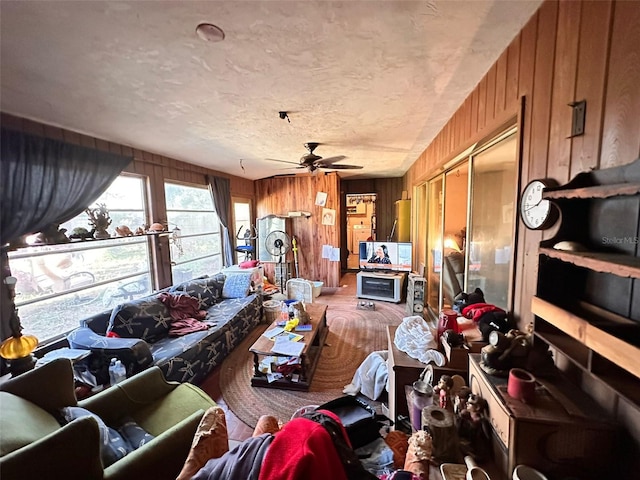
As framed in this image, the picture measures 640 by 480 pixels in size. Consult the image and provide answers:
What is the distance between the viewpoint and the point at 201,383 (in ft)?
8.29

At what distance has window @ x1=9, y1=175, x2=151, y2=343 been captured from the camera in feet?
7.36

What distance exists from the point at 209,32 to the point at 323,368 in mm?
2796

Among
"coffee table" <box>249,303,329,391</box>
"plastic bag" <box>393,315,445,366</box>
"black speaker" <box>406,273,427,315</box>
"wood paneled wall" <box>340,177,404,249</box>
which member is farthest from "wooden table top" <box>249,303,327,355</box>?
"wood paneled wall" <box>340,177,404,249</box>

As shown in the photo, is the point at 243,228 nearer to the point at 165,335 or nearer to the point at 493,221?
the point at 165,335

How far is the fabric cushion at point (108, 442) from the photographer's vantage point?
1.20 m

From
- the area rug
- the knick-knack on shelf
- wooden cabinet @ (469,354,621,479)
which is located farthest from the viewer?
the knick-knack on shelf

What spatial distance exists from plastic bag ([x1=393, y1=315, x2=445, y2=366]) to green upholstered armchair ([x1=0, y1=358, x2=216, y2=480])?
52.2 inches

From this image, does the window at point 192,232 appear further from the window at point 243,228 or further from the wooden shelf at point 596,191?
the wooden shelf at point 596,191

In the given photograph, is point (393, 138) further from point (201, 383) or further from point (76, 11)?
point (201, 383)

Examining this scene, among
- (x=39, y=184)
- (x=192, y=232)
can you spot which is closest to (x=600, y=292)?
(x=39, y=184)

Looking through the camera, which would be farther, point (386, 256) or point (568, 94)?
point (386, 256)

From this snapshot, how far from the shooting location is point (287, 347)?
2.42m

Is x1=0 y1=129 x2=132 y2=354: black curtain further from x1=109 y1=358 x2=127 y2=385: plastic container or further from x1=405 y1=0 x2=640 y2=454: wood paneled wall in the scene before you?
x1=405 y1=0 x2=640 y2=454: wood paneled wall

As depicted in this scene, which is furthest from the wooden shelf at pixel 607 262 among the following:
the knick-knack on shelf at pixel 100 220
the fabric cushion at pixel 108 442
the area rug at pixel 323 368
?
the knick-knack on shelf at pixel 100 220
